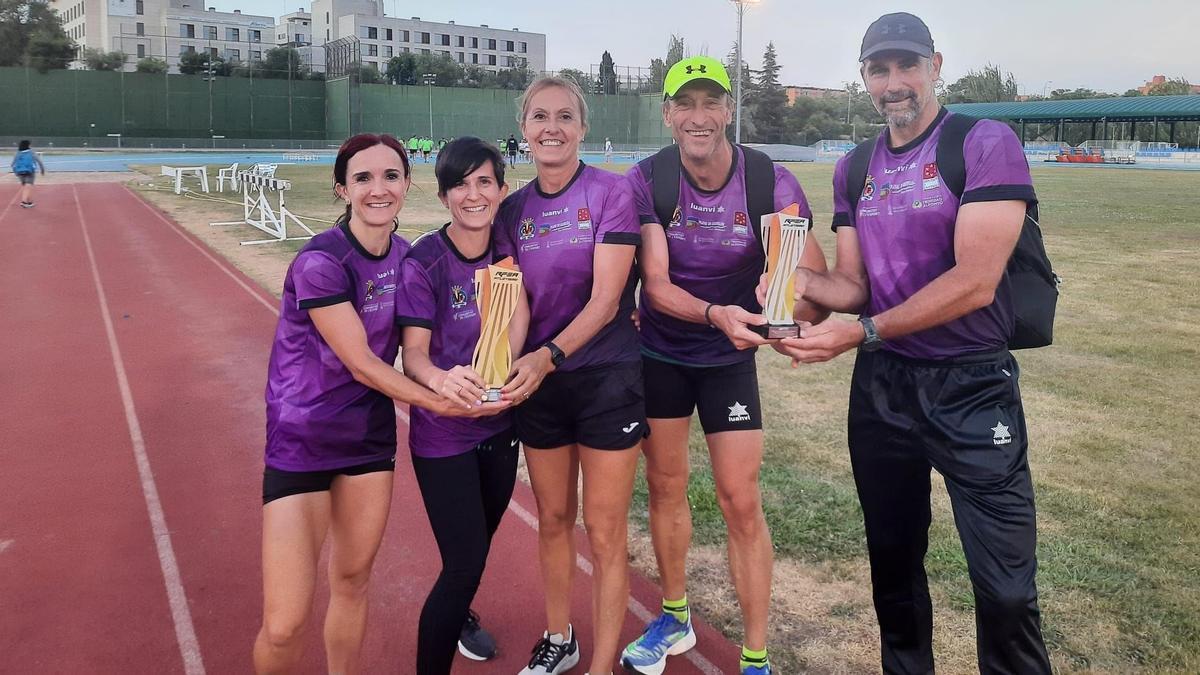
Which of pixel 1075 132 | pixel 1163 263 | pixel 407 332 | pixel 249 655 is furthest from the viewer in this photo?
pixel 1075 132

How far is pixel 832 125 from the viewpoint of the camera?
84.1 meters

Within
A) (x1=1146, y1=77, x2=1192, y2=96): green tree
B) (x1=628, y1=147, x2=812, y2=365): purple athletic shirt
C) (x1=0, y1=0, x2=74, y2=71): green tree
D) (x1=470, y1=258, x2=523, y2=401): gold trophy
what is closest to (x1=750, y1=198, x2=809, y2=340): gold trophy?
(x1=628, y1=147, x2=812, y2=365): purple athletic shirt

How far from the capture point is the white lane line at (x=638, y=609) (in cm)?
374

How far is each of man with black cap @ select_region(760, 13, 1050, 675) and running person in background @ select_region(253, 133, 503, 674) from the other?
1319 millimetres

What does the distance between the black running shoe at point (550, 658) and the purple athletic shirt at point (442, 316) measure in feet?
3.43

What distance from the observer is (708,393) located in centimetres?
354

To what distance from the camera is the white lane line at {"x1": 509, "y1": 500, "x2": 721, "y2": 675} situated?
3.74 m

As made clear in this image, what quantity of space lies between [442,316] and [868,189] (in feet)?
5.00

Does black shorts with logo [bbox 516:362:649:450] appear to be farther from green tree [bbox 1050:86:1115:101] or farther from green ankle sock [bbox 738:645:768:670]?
green tree [bbox 1050:86:1115:101]

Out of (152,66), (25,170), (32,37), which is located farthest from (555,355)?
(32,37)

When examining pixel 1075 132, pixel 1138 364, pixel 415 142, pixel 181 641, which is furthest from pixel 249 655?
pixel 1075 132

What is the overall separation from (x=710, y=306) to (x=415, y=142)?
47.8 meters

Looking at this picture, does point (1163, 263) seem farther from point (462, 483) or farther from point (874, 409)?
point (462, 483)

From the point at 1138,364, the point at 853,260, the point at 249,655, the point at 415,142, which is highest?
the point at 415,142
